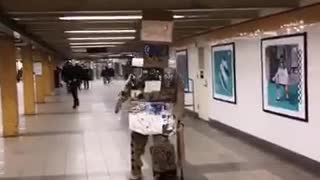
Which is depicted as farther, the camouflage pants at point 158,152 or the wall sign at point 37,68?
the wall sign at point 37,68

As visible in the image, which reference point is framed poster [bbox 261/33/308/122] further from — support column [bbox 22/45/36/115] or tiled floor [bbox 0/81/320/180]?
support column [bbox 22/45/36/115]

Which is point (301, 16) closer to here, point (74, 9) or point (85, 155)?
point (74, 9)

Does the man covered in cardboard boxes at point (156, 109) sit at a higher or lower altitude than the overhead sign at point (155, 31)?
lower

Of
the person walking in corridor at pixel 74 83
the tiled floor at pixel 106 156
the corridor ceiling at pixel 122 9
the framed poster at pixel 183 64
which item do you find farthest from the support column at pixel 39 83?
the corridor ceiling at pixel 122 9

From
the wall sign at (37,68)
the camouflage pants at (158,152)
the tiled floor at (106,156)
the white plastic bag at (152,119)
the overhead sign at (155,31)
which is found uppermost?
the overhead sign at (155,31)

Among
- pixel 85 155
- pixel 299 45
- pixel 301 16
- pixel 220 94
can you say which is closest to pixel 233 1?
pixel 301 16

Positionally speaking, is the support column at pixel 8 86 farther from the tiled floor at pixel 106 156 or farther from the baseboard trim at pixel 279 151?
the baseboard trim at pixel 279 151

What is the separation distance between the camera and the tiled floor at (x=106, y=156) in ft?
23.8

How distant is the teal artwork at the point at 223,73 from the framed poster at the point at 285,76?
206 centimetres

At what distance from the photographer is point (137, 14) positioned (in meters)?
8.02

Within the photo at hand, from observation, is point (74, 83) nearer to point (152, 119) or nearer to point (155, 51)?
point (155, 51)

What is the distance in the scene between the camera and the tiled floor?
7.25 meters

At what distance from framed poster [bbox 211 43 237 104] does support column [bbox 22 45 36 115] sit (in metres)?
6.78

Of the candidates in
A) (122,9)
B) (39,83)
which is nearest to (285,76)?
(122,9)
